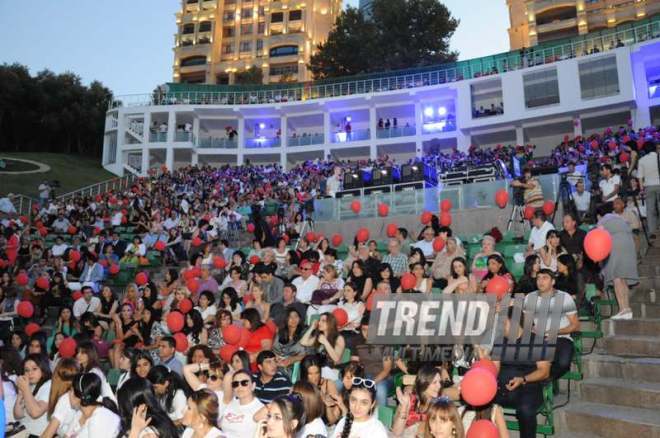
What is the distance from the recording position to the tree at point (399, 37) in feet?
125

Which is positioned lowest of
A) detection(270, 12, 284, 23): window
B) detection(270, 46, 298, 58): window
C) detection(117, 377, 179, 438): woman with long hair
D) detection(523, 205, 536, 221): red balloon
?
detection(117, 377, 179, 438): woman with long hair

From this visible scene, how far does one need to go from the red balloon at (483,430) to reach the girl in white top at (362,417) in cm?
57

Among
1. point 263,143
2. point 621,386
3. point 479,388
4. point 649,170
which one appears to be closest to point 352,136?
point 263,143

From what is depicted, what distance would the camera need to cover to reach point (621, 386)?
4.68 metres

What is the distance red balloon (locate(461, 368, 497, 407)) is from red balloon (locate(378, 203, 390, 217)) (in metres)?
8.40

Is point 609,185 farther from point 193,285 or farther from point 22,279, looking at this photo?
point 22,279

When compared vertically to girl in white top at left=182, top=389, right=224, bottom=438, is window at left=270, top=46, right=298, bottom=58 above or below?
above

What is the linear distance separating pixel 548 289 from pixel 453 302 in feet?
3.18

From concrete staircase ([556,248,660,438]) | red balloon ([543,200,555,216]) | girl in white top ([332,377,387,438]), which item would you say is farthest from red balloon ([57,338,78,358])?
red balloon ([543,200,555,216])

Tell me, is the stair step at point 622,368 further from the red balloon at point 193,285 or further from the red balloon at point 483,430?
the red balloon at point 193,285

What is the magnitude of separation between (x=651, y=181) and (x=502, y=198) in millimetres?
2821

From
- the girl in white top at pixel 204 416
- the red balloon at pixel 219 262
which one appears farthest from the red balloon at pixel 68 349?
the red balloon at pixel 219 262

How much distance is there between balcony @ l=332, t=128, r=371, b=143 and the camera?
33.5 meters

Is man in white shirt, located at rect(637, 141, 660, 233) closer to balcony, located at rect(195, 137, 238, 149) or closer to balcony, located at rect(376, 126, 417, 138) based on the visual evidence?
balcony, located at rect(376, 126, 417, 138)
